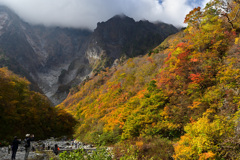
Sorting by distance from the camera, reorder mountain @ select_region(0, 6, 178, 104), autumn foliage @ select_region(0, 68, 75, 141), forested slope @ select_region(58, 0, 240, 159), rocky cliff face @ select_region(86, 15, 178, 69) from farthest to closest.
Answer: rocky cliff face @ select_region(86, 15, 178, 69), mountain @ select_region(0, 6, 178, 104), autumn foliage @ select_region(0, 68, 75, 141), forested slope @ select_region(58, 0, 240, 159)

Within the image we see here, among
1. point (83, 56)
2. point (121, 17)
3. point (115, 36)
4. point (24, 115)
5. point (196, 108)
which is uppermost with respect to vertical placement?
point (121, 17)

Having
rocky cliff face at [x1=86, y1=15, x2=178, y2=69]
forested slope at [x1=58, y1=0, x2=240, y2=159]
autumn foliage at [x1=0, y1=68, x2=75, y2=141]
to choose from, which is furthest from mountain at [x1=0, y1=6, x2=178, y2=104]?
forested slope at [x1=58, y1=0, x2=240, y2=159]

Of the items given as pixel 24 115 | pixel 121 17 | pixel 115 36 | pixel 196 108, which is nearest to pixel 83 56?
pixel 115 36

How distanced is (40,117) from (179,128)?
28.0 metres

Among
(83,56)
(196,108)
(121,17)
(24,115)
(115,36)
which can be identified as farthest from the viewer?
(83,56)

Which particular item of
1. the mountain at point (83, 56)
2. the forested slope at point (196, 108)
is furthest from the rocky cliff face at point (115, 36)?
the forested slope at point (196, 108)

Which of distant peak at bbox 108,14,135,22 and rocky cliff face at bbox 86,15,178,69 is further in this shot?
distant peak at bbox 108,14,135,22

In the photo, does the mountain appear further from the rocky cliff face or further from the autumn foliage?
the autumn foliage

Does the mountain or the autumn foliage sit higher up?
the mountain

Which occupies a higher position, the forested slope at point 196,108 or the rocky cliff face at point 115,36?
the rocky cliff face at point 115,36

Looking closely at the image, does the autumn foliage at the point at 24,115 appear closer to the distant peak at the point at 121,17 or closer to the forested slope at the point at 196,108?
the forested slope at the point at 196,108

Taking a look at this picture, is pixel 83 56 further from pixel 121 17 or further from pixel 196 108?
pixel 196 108

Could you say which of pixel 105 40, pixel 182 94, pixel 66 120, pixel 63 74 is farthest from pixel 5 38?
pixel 182 94

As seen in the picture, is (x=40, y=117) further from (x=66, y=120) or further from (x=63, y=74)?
(x=63, y=74)
